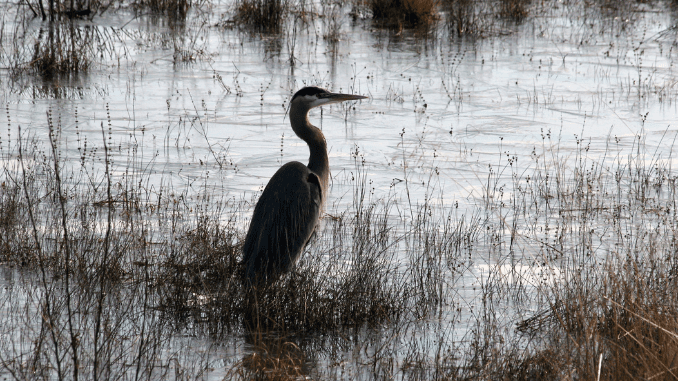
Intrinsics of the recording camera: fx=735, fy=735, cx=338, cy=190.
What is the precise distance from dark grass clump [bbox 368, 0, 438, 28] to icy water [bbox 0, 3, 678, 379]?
41cm

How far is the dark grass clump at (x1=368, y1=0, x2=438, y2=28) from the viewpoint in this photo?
14375 mm

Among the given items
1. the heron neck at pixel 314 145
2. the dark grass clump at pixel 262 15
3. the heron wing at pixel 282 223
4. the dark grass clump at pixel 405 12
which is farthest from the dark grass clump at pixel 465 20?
the heron wing at pixel 282 223

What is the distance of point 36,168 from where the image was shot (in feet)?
22.5

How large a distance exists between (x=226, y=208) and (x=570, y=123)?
15.8 ft

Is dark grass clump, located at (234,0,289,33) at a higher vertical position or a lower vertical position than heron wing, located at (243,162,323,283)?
higher

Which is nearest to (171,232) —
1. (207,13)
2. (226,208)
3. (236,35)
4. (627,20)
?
(226,208)

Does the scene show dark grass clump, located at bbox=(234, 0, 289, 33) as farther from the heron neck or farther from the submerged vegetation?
the heron neck

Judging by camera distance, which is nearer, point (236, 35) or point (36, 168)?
point (36, 168)

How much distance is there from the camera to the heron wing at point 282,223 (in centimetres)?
482

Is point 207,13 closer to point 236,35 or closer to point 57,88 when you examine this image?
point 236,35

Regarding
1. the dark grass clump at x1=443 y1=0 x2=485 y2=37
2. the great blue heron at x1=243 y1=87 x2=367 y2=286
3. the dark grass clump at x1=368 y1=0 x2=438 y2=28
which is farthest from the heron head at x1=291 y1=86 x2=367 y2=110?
the dark grass clump at x1=368 y1=0 x2=438 y2=28

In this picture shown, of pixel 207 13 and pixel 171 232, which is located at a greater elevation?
pixel 207 13

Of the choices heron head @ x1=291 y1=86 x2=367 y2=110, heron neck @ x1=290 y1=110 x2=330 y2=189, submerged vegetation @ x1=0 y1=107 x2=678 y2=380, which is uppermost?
heron head @ x1=291 y1=86 x2=367 y2=110

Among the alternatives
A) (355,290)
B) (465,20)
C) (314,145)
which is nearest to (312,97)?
(314,145)
